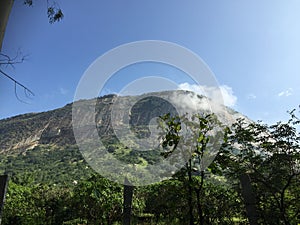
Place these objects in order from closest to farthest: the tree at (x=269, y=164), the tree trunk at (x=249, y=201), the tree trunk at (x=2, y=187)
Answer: the tree trunk at (x=249, y=201), the tree trunk at (x=2, y=187), the tree at (x=269, y=164)

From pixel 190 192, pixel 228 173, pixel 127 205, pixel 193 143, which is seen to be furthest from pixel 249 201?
pixel 127 205

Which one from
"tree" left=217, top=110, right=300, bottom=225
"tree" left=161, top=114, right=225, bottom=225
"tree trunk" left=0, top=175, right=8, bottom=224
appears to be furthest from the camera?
"tree" left=161, top=114, right=225, bottom=225

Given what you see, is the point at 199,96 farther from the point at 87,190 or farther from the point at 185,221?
the point at 87,190

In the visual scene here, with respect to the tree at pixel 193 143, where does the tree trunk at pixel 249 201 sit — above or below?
below

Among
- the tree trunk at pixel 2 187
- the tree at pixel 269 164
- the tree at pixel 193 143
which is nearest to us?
the tree trunk at pixel 2 187

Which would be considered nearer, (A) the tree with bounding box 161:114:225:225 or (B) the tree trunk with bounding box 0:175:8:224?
(B) the tree trunk with bounding box 0:175:8:224

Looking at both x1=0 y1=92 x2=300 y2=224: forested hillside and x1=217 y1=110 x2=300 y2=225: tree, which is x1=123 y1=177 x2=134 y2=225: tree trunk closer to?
x1=0 y1=92 x2=300 y2=224: forested hillside

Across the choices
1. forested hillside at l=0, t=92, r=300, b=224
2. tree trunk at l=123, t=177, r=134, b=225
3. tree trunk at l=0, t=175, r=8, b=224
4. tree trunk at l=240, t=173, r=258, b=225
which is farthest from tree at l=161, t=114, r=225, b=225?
tree trunk at l=0, t=175, r=8, b=224

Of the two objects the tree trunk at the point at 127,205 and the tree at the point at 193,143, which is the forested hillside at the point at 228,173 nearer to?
the tree at the point at 193,143

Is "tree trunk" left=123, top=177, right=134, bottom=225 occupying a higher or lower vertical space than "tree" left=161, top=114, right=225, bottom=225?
lower

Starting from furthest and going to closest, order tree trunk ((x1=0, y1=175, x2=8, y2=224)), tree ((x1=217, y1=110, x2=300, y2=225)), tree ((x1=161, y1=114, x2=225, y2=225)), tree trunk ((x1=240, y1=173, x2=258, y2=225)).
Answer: tree ((x1=161, y1=114, x2=225, y2=225)) → tree ((x1=217, y1=110, x2=300, y2=225)) → tree trunk ((x1=0, y1=175, x2=8, y2=224)) → tree trunk ((x1=240, y1=173, x2=258, y2=225))

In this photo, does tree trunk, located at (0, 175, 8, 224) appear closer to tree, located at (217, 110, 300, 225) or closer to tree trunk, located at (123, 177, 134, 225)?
tree trunk, located at (123, 177, 134, 225)

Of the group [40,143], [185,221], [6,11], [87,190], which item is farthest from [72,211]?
[40,143]

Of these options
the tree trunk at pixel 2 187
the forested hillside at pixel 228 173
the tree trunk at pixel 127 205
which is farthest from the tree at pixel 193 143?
the tree trunk at pixel 2 187
